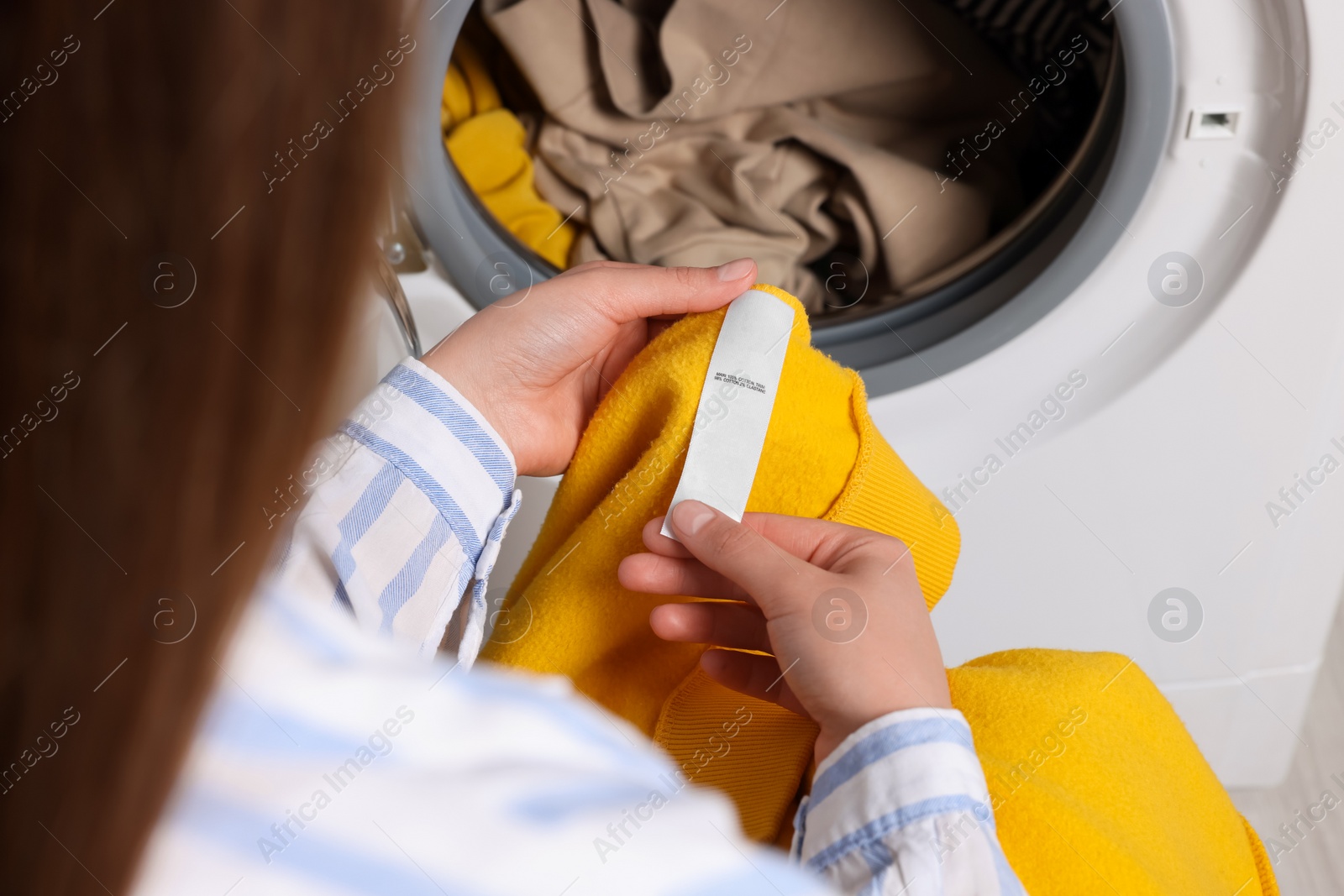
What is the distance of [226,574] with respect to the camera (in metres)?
0.21

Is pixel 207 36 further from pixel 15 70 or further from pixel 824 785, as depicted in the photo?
pixel 824 785

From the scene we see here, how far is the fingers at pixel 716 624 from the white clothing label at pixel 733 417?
5cm

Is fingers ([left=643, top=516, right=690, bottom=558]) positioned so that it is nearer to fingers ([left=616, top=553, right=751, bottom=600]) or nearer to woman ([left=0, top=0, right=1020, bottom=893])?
fingers ([left=616, top=553, right=751, bottom=600])

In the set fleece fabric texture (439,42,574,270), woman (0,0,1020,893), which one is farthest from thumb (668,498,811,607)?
fleece fabric texture (439,42,574,270)

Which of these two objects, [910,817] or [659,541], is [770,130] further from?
[910,817]

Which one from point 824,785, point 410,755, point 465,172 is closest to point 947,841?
point 824,785

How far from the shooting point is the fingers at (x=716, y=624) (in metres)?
0.53

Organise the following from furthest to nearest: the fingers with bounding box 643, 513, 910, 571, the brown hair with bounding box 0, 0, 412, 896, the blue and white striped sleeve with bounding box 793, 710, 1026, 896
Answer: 1. the fingers with bounding box 643, 513, 910, 571
2. the blue and white striped sleeve with bounding box 793, 710, 1026, 896
3. the brown hair with bounding box 0, 0, 412, 896

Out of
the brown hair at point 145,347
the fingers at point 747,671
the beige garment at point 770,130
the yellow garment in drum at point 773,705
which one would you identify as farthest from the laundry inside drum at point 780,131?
the brown hair at point 145,347

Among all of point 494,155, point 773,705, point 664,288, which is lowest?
point 773,705

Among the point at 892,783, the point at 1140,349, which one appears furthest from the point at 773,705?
the point at 1140,349

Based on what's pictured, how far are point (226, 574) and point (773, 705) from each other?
40 cm

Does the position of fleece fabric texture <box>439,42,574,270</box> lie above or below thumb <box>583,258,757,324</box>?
above

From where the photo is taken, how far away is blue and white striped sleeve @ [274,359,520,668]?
1.66 feet
